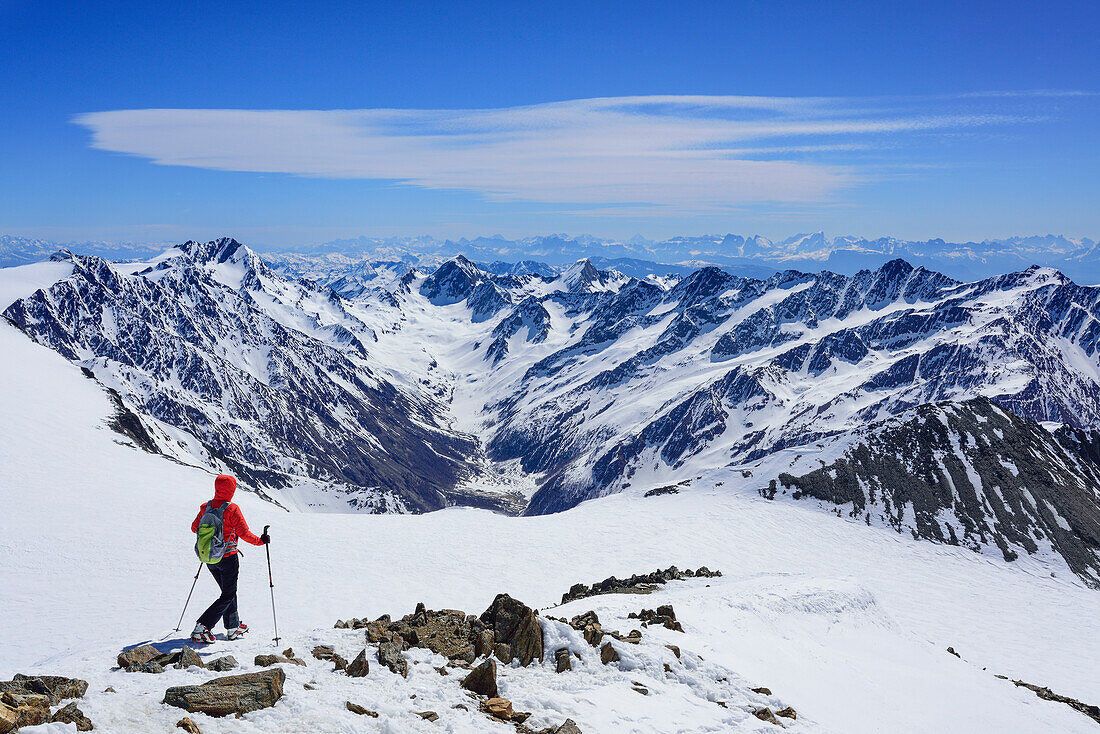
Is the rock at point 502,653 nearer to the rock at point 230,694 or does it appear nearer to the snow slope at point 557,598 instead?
the snow slope at point 557,598

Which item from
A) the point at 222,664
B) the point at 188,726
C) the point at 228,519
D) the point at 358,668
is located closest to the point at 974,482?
the point at 358,668

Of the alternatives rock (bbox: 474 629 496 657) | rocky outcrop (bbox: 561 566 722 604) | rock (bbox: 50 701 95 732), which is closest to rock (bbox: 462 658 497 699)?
rock (bbox: 474 629 496 657)

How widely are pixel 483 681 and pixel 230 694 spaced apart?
19.3 ft

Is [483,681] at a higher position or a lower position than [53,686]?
lower

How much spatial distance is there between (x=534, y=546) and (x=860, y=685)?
2905 centimetres

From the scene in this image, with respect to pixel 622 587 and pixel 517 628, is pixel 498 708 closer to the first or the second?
pixel 517 628

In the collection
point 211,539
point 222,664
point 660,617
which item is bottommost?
point 660,617

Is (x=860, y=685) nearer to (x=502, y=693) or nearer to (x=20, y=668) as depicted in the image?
(x=502, y=693)

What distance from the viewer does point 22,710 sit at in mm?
10539

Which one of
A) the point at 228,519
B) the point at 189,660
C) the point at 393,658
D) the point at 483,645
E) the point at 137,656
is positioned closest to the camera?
the point at 189,660

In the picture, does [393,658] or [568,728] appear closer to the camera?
[568,728]

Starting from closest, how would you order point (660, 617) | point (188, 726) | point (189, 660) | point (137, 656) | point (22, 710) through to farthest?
point (22, 710) < point (188, 726) < point (189, 660) < point (137, 656) < point (660, 617)

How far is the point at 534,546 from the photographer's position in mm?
49875

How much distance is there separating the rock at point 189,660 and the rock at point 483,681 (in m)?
6.32
